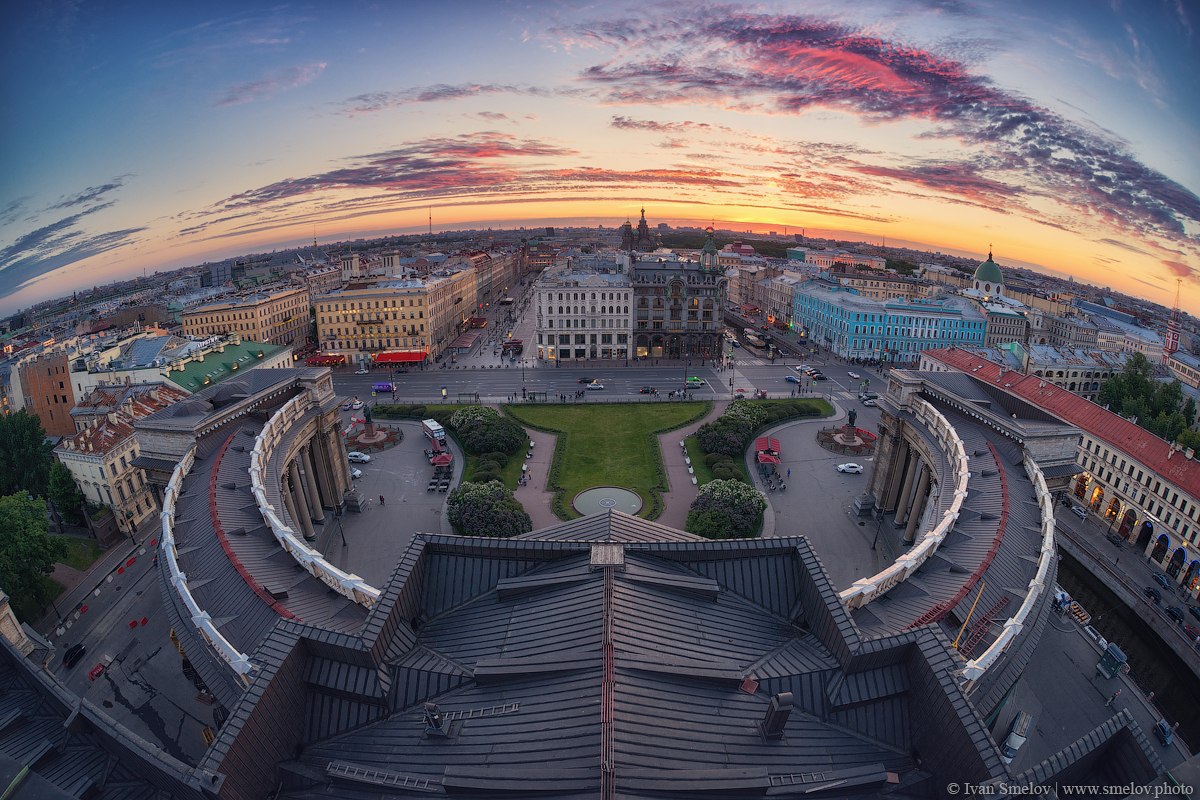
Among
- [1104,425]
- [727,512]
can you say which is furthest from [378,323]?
[1104,425]

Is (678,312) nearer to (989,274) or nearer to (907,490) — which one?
(907,490)

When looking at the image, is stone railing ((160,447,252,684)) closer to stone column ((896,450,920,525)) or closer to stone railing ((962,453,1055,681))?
stone railing ((962,453,1055,681))

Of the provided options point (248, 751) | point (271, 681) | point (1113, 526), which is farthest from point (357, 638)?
point (1113, 526)

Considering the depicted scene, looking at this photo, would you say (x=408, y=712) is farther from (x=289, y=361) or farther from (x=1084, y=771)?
(x=289, y=361)

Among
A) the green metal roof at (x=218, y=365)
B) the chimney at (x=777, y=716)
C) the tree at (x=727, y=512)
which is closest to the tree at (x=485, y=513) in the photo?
the tree at (x=727, y=512)

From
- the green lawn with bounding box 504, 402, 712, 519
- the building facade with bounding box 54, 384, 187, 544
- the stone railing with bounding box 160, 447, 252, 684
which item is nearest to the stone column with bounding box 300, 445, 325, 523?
the building facade with bounding box 54, 384, 187, 544

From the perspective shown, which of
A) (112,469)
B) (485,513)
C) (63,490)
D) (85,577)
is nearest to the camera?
(85,577)
